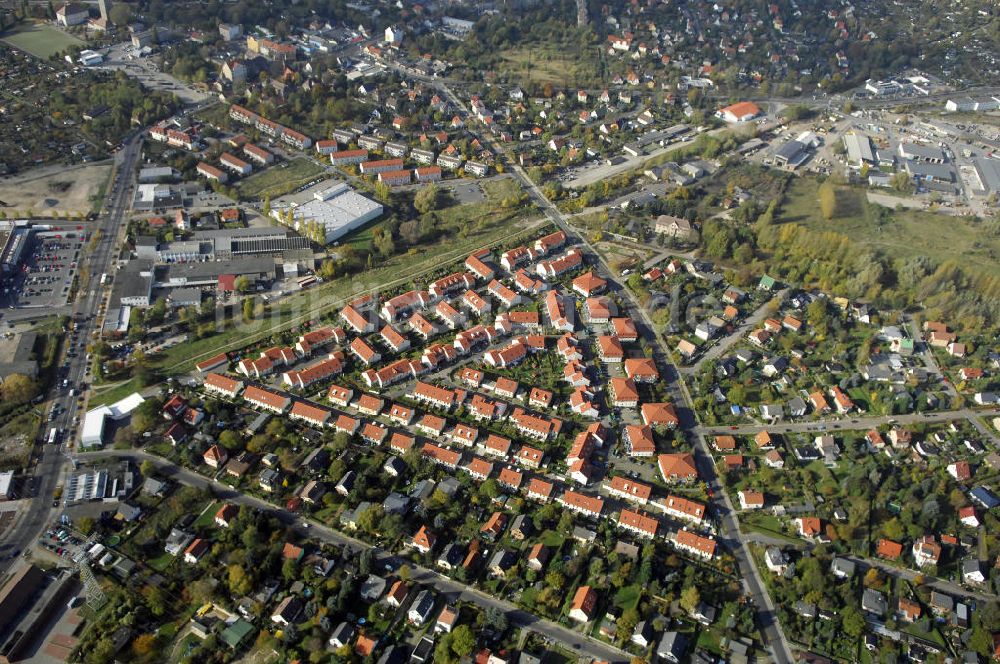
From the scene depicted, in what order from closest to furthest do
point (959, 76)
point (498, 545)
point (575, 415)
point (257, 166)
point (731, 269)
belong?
1. point (498, 545)
2. point (575, 415)
3. point (731, 269)
4. point (257, 166)
5. point (959, 76)

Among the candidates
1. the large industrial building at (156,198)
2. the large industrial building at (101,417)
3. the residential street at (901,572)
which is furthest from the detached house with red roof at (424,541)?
the large industrial building at (156,198)

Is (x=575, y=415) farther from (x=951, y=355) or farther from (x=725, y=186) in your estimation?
(x=725, y=186)

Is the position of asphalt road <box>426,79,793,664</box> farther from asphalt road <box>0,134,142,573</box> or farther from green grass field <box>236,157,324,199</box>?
asphalt road <box>0,134,142,573</box>

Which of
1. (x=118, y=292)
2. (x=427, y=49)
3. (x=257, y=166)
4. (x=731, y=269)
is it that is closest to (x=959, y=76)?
(x=731, y=269)

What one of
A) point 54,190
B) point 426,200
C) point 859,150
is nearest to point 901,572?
point 426,200

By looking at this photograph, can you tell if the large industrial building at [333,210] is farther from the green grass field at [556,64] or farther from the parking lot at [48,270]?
the green grass field at [556,64]

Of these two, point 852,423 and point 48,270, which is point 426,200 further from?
point 852,423
